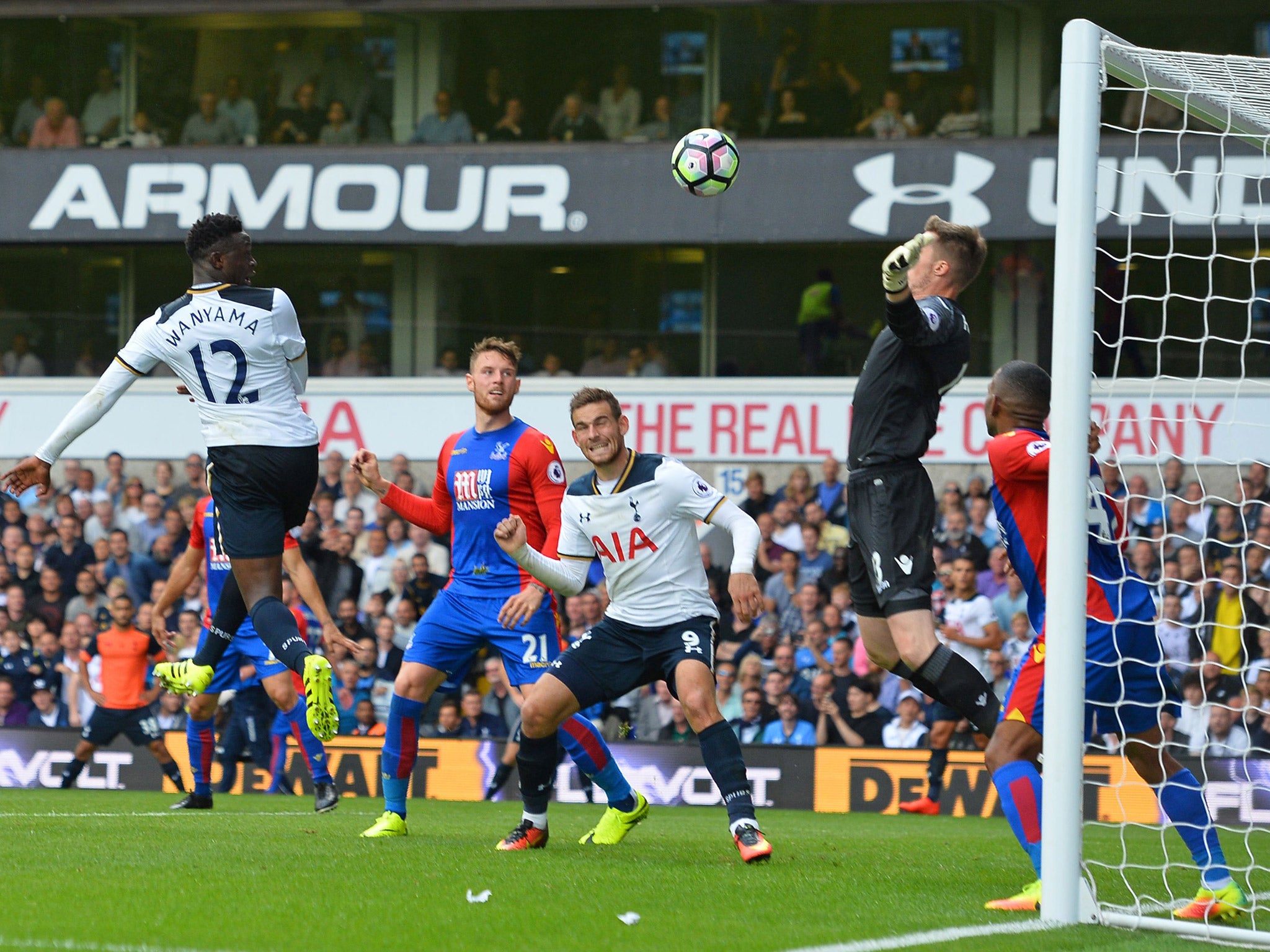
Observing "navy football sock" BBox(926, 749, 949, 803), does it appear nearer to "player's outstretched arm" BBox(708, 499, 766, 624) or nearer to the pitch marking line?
the pitch marking line

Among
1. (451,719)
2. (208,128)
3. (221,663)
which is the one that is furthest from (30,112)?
(221,663)

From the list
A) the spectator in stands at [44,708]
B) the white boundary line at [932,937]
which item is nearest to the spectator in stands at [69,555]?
the spectator in stands at [44,708]

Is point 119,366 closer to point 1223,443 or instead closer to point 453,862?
point 453,862

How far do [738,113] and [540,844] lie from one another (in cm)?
1401

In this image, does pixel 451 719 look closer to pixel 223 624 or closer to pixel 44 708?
pixel 44 708

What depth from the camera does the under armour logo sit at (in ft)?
59.7

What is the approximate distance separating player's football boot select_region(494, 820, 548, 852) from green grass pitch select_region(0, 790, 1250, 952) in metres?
0.07

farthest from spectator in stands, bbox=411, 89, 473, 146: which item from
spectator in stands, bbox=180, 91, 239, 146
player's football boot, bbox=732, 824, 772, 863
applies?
player's football boot, bbox=732, 824, 772, 863

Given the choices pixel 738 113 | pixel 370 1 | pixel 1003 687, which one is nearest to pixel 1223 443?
pixel 1003 687

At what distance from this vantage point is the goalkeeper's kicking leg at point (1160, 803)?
5.45 meters

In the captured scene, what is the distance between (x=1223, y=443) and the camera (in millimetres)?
16859

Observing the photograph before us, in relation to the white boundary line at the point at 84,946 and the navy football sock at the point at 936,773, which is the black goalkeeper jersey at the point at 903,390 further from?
the navy football sock at the point at 936,773

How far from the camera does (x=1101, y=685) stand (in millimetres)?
5559

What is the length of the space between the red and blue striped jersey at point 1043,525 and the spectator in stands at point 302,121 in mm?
15899
